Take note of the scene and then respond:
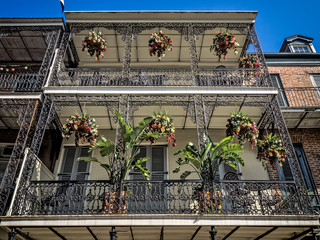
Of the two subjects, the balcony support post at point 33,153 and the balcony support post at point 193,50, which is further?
the balcony support post at point 193,50

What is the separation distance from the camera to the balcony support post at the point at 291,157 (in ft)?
19.0

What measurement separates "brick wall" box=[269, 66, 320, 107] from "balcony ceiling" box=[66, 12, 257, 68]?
7.27ft

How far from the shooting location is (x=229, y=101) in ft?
25.0

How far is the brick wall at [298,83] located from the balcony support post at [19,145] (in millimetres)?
9011

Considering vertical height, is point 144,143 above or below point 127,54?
below

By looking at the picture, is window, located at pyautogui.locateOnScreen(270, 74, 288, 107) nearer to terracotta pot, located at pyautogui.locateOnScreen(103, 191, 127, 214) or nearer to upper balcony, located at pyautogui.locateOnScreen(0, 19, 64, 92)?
terracotta pot, located at pyautogui.locateOnScreen(103, 191, 127, 214)

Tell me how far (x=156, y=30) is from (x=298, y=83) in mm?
6508

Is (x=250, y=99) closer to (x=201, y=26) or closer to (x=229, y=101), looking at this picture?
(x=229, y=101)

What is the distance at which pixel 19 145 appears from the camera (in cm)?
674

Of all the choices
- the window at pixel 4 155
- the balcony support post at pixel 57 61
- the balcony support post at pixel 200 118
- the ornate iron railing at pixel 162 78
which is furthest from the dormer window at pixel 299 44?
the window at pixel 4 155

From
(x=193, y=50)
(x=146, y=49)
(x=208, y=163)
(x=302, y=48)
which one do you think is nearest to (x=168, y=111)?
(x=193, y=50)

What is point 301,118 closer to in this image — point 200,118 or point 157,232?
point 200,118

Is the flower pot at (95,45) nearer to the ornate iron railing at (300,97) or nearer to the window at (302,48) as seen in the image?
the ornate iron railing at (300,97)

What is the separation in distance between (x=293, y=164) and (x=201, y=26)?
5.77 metres
